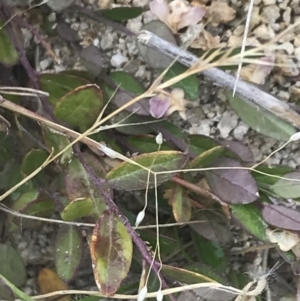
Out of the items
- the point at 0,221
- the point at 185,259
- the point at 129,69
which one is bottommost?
the point at 185,259

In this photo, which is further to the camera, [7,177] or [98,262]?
[7,177]

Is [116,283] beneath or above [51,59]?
beneath

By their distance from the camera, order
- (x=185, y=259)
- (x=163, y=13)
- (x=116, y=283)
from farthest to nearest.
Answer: (x=185, y=259) → (x=163, y=13) → (x=116, y=283)

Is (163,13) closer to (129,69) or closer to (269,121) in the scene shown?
(129,69)

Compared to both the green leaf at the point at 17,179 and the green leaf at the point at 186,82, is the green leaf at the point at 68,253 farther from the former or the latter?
the green leaf at the point at 186,82

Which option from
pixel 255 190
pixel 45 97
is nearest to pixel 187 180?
pixel 255 190

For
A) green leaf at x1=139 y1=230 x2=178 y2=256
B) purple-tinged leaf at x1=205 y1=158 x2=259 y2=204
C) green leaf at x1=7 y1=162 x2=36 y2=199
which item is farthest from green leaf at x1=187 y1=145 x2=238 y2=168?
green leaf at x1=7 y1=162 x2=36 y2=199
